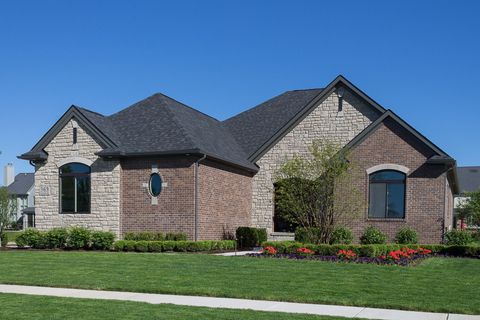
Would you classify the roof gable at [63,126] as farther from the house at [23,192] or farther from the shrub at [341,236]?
the house at [23,192]

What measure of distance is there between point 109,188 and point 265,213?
8720 mm

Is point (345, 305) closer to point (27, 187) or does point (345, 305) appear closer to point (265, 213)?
point (265, 213)

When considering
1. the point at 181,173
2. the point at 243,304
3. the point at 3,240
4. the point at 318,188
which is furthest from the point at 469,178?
the point at 243,304

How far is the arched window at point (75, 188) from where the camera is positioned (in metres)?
24.5

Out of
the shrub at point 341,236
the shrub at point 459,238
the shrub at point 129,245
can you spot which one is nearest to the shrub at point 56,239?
the shrub at point 129,245

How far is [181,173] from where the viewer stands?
74.4 ft

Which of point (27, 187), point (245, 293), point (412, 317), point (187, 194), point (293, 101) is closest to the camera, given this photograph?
point (412, 317)

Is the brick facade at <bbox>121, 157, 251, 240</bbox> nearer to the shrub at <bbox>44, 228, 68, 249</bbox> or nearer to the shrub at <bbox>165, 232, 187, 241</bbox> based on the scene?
the shrub at <bbox>165, 232, 187, 241</bbox>

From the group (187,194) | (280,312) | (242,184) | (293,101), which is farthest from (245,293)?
(293,101)

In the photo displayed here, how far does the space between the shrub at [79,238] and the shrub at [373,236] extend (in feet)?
40.5

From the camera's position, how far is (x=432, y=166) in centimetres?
2359

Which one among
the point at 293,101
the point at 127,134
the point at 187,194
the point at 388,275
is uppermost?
the point at 293,101

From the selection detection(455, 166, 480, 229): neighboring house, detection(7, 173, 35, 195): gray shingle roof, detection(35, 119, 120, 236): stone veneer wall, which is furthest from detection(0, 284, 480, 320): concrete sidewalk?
detection(7, 173, 35, 195): gray shingle roof

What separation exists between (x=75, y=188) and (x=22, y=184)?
52.2m
